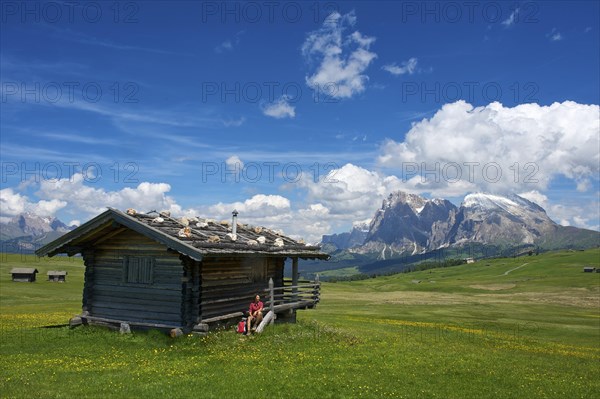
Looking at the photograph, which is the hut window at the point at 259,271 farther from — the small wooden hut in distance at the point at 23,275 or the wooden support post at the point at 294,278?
the small wooden hut in distance at the point at 23,275

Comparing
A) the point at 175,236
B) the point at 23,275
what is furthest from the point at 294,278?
the point at 23,275

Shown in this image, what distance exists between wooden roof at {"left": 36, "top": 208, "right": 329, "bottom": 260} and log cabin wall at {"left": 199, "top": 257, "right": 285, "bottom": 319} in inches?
46.9

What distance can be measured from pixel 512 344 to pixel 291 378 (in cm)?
1958

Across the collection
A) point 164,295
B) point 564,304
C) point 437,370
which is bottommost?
point 564,304

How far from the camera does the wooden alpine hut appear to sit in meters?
23.5

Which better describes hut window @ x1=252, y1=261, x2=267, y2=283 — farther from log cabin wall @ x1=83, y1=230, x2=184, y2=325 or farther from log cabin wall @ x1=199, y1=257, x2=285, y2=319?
log cabin wall @ x1=83, y1=230, x2=184, y2=325

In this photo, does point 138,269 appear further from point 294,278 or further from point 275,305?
point 294,278

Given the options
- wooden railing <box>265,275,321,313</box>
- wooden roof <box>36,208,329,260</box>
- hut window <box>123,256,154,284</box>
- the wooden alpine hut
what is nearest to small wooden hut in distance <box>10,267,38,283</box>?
wooden roof <box>36,208,329,260</box>

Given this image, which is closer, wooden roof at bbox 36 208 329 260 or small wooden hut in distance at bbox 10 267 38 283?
wooden roof at bbox 36 208 329 260

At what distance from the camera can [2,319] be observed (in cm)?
3164

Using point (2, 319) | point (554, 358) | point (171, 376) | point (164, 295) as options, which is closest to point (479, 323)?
point (554, 358)

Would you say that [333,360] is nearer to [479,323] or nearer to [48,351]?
[48,351]

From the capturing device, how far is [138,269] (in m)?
25.2

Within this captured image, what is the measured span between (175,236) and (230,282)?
5073 millimetres
